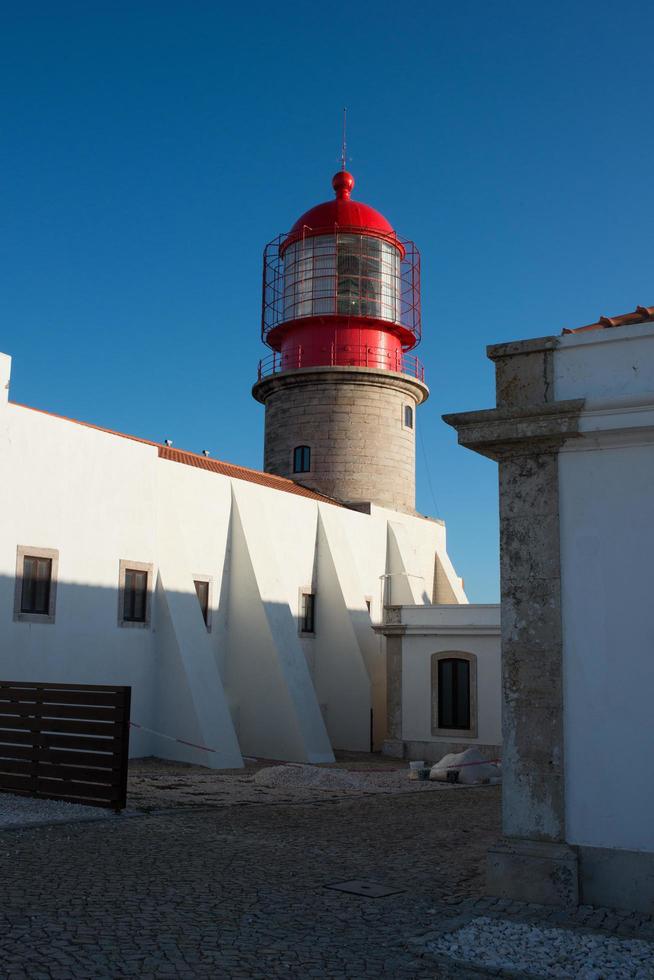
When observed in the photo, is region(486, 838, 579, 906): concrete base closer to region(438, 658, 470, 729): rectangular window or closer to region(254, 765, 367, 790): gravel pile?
region(254, 765, 367, 790): gravel pile

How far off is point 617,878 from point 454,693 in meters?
14.7

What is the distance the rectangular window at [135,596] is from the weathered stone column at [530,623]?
1090 centimetres

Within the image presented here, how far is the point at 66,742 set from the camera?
34.2 ft

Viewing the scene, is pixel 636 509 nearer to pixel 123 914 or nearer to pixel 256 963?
pixel 256 963

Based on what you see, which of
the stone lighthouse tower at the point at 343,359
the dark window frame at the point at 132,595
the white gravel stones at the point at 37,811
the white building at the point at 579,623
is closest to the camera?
the white building at the point at 579,623

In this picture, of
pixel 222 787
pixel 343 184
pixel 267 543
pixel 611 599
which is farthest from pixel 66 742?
pixel 343 184

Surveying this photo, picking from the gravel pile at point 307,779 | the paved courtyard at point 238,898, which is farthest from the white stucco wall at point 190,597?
the paved courtyard at point 238,898

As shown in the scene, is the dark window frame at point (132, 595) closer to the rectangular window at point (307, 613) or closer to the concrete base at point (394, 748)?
the rectangular window at point (307, 613)

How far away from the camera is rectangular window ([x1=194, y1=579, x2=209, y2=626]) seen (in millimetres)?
19016

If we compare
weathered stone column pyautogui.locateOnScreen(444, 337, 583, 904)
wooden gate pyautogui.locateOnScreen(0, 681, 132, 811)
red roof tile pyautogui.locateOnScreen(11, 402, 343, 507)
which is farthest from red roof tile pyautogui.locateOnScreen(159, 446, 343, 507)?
weathered stone column pyautogui.locateOnScreen(444, 337, 583, 904)

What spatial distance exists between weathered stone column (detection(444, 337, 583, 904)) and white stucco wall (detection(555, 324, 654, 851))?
9cm

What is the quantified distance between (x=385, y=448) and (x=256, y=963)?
22444 millimetres

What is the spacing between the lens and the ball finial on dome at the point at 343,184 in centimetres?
2772

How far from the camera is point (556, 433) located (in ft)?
21.4
